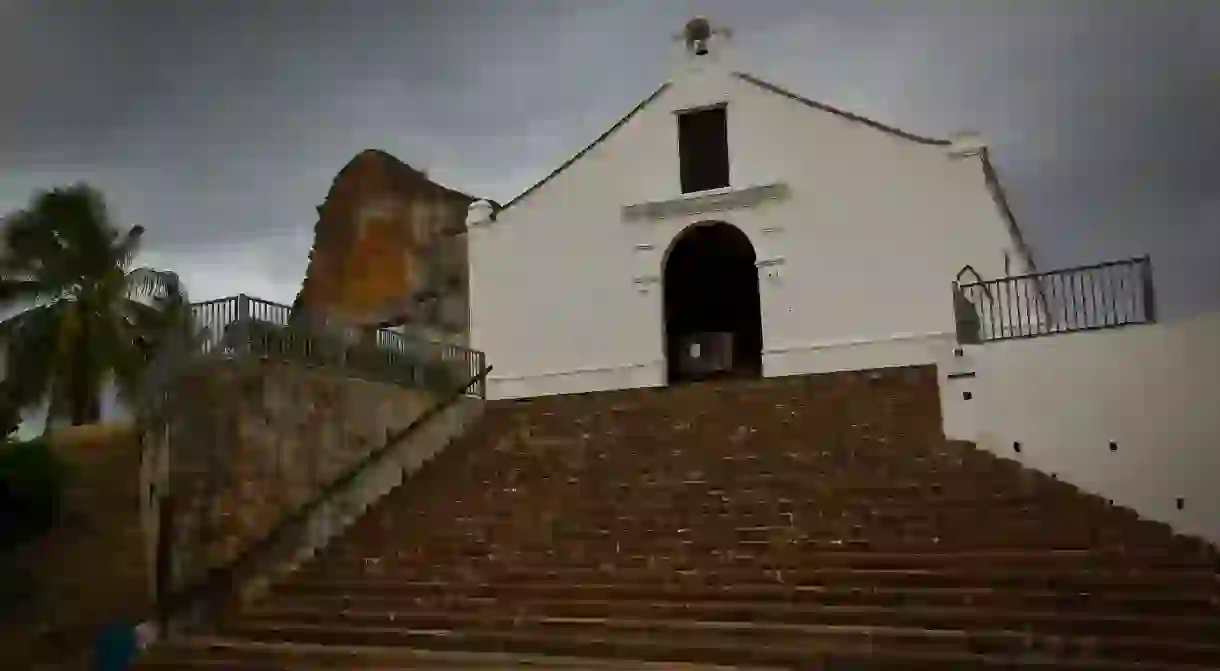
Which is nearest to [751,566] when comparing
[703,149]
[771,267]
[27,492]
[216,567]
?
[216,567]

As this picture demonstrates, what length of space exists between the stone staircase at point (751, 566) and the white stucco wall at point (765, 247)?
2854mm

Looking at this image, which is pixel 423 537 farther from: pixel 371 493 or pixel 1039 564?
pixel 1039 564

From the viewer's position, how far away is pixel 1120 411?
30.4ft

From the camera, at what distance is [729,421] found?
40.0 feet

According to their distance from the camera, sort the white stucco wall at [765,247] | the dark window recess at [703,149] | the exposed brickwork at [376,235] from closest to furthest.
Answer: the white stucco wall at [765,247] < the dark window recess at [703,149] < the exposed brickwork at [376,235]

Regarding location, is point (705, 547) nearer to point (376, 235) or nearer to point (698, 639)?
point (698, 639)

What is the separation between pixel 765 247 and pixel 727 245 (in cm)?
152

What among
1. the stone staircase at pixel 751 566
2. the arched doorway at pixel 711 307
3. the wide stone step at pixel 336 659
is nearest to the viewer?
the stone staircase at pixel 751 566

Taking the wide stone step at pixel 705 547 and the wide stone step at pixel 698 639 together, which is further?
the wide stone step at pixel 705 547

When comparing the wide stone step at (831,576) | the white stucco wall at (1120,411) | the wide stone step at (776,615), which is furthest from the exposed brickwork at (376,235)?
the white stucco wall at (1120,411)

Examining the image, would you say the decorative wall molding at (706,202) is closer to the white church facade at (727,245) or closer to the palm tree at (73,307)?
the white church facade at (727,245)

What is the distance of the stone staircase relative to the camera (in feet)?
21.6

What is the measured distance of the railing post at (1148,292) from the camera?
9.38m

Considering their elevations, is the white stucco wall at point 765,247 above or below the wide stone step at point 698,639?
above
